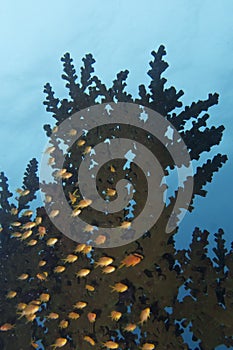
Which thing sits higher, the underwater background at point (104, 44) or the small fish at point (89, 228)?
the underwater background at point (104, 44)

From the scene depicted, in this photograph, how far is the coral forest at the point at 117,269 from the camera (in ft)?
12.6

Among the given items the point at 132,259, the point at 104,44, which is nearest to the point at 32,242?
the point at 132,259

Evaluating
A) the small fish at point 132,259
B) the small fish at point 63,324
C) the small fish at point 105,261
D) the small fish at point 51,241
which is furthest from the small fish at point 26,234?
the small fish at point 132,259

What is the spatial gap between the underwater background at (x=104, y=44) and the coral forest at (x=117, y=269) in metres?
27.4

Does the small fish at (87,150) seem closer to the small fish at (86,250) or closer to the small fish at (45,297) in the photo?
the small fish at (86,250)

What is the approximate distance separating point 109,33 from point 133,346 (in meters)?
33.4

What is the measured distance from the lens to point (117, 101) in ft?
15.7

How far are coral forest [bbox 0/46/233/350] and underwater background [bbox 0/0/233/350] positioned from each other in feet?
90.0

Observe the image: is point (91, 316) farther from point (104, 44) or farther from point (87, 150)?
point (104, 44)

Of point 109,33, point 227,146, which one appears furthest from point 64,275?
point 227,146

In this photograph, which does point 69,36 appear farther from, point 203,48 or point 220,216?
point 220,216

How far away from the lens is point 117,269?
406 centimetres

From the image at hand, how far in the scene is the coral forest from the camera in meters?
3.83

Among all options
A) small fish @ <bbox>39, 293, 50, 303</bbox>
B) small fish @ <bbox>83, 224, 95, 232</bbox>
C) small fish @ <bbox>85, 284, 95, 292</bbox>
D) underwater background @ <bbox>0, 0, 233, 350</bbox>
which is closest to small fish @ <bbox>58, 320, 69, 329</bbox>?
small fish @ <bbox>39, 293, 50, 303</bbox>
